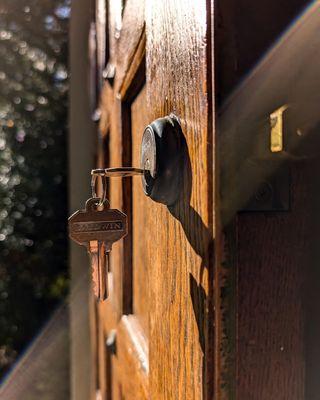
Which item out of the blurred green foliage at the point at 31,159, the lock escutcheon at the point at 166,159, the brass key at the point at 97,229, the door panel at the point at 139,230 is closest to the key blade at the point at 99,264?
the brass key at the point at 97,229

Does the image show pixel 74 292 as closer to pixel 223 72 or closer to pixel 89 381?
pixel 89 381

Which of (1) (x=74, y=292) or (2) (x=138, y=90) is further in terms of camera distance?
(1) (x=74, y=292)

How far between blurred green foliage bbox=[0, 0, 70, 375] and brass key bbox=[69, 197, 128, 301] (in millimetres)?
2794

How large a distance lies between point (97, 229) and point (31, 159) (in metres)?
2.85

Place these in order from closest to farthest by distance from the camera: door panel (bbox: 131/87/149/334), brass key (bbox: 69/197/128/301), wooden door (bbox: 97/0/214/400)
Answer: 1. wooden door (bbox: 97/0/214/400)
2. brass key (bbox: 69/197/128/301)
3. door panel (bbox: 131/87/149/334)

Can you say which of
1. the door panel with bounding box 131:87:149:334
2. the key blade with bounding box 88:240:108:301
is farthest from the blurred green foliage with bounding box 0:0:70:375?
the key blade with bounding box 88:240:108:301

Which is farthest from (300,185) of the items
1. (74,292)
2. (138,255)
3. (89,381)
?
(74,292)

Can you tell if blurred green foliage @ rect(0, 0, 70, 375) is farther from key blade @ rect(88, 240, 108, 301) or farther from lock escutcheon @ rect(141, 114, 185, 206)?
lock escutcheon @ rect(141, 114, 185, 206)

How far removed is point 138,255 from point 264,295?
1.94 ft

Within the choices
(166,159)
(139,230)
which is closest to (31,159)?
(139,230)

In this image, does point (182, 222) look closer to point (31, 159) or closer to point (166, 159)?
point (166, 159)

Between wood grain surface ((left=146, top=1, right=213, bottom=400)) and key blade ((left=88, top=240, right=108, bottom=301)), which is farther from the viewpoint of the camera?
key blade ((left=88, top=240, right=108, bottom=301))

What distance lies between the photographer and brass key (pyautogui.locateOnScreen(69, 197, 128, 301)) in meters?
0.55

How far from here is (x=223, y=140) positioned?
0.36m
